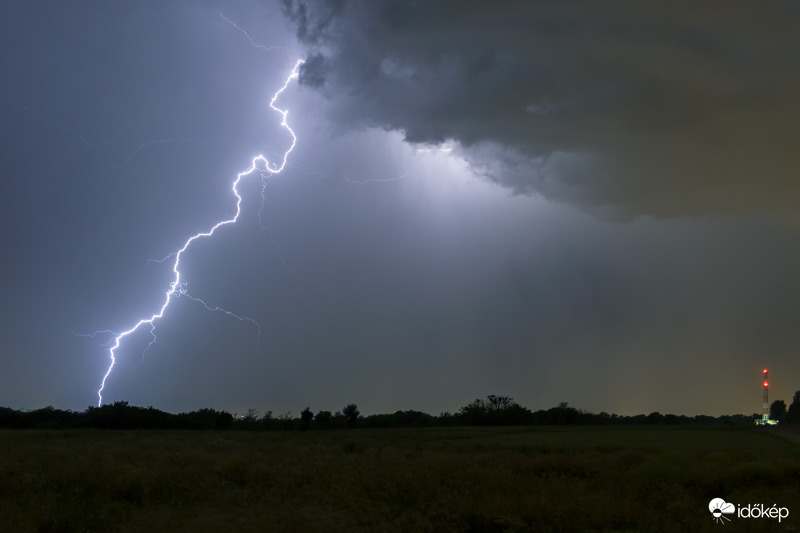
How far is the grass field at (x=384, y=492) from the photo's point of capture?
11.4 metres

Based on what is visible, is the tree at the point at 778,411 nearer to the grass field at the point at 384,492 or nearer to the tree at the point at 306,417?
the tree at the point at 306,417

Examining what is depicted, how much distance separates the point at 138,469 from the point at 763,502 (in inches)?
634

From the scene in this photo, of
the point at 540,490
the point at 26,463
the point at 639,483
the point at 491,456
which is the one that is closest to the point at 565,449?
the point at 491,456

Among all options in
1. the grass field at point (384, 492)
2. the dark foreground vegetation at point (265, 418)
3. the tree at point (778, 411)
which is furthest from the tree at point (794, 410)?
the grass field at point (384, 492)

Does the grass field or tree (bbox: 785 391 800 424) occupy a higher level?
tree (bbox: 785 391 800 424)

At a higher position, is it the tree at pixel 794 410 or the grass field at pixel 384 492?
the tree at pixel 794 410

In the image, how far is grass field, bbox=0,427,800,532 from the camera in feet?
37.4

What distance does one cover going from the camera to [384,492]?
46.0 feet

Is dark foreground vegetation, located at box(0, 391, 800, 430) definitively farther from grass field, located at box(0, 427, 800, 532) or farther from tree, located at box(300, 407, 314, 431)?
grass field, located at box(0, 427, 800, 532)

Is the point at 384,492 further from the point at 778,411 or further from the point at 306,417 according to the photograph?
the point at 778,411

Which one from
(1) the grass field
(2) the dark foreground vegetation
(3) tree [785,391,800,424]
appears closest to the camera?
(1) the grass field

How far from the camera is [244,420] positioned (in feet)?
259

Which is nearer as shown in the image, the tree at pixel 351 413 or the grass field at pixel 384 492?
the grass field at pixel 384 492

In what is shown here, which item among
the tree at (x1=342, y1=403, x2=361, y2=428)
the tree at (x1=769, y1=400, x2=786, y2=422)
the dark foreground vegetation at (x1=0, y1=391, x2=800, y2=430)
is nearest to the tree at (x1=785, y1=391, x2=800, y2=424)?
the tree at (x1=769, y1=400, x2=786, y2=422)
